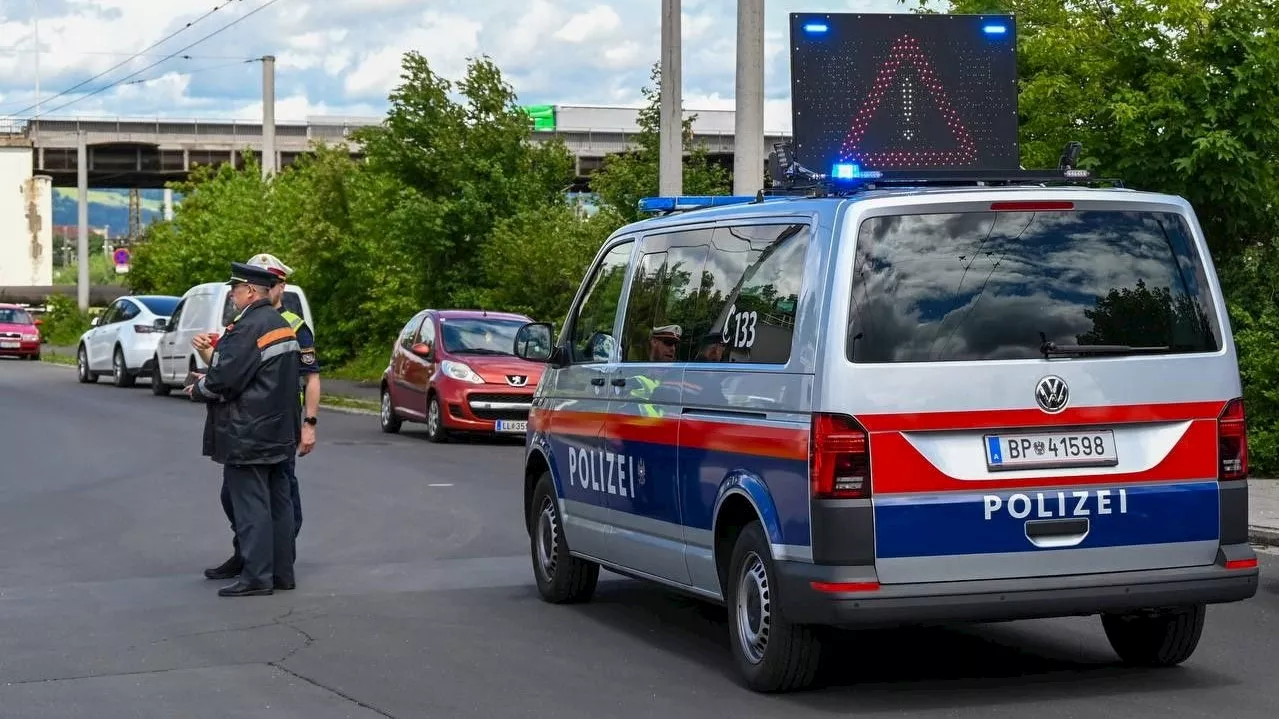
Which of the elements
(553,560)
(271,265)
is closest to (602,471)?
(553,560)

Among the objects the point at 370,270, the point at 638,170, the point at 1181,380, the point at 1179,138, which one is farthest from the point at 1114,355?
the point at 370,270

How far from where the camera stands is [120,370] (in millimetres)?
37750

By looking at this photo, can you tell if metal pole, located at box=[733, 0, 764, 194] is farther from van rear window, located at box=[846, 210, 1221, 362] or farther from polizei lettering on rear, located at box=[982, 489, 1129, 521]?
polizei lettering on rear, located at box=[982, 489, 1129, 521]

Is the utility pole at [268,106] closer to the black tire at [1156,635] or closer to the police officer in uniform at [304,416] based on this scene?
the police officer in uniform at [304,416]

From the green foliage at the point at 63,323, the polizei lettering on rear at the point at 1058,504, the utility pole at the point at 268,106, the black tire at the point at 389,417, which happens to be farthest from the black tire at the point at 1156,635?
the green foliage at the point at 63,323

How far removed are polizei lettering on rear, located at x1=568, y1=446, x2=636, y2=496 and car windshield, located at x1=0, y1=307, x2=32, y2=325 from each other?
4929 centimetres

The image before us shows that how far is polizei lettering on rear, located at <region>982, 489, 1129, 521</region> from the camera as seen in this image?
7.40 m

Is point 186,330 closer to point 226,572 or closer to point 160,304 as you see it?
point 160,304

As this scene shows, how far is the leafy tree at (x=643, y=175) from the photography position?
1228 inches

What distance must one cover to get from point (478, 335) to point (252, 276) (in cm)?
1277

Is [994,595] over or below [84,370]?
below

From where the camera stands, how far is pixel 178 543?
13602 mm

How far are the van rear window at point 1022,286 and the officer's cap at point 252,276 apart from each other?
183 inches

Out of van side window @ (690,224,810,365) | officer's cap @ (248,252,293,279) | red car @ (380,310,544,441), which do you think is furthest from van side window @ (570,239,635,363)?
red car @ (380,310,544,441)
